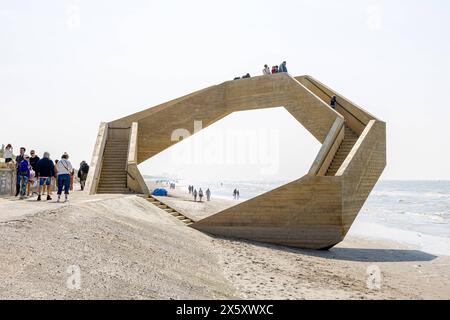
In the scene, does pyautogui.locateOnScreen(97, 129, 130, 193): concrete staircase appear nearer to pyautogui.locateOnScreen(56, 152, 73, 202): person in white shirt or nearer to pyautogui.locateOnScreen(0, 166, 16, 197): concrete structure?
pyautogui.locateOnScreen(0, 166, 16, 197): concrete structure

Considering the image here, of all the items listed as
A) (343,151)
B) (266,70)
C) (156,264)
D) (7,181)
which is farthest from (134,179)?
(266,70)

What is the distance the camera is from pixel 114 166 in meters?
19.9

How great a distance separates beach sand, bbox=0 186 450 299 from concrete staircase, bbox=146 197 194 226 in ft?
1.92

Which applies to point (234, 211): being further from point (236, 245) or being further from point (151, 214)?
point (151, 214)

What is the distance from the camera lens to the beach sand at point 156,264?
20.9 ft

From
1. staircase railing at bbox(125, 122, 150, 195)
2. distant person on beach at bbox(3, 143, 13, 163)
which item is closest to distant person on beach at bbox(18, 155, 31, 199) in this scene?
distant person on beach at bbox(3, 143, 13, 163)

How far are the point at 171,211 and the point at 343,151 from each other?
25.7ft

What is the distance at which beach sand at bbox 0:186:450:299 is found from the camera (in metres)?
6.37

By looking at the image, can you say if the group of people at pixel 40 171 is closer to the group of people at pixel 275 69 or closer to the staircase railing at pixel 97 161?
the staircase railing at pixel 97 161

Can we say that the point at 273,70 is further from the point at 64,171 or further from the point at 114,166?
the point at 64,171

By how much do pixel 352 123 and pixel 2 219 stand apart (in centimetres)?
1511

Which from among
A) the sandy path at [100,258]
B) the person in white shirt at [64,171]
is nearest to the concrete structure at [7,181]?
the person in white shirt at [64,171]

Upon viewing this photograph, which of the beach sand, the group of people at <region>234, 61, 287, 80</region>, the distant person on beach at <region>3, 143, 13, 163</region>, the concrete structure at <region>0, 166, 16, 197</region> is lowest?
the beach sand

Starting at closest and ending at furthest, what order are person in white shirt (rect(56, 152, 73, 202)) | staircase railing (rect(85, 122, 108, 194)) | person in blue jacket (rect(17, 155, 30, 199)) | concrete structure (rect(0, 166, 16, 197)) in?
1. person in white shirt (rect(56, 152, 73, 202))
2. person in blue jacket (rect(17, 155, 30, 199))
3. concrete structure (rect(0, 166, 16, 197))
4. staircase railing (rect(85, 122, 108, 194))
